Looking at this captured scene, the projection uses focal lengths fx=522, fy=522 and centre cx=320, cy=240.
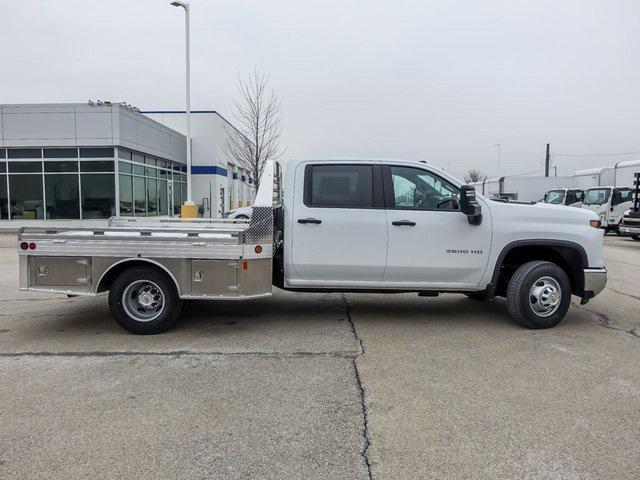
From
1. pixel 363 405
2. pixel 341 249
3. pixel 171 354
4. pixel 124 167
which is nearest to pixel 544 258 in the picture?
pixel 341 249

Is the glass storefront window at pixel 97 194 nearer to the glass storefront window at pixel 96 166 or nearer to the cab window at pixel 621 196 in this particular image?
the glass storefront window at pixel 96 166

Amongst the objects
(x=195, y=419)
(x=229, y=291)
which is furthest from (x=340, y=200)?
(x=195, y=419)

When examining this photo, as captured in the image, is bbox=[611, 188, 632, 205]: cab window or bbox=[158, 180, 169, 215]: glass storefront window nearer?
bbox=[611, 188, 632, 205]: cab window

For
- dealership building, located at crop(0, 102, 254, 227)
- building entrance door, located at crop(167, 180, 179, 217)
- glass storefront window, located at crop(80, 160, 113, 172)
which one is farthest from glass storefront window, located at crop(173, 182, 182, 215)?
glass storefront window, located at crop(80, 160, 113, 172)

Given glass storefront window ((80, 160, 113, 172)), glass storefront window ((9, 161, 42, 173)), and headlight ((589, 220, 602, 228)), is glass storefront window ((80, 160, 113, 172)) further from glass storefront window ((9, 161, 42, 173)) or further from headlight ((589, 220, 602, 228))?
headlight ((589, 220, 602, 228))

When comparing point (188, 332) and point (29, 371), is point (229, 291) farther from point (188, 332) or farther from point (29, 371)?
point (29, 371)

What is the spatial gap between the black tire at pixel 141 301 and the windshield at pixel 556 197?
2702 centimetres

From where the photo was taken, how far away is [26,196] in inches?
923

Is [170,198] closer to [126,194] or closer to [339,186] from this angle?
[126,194]

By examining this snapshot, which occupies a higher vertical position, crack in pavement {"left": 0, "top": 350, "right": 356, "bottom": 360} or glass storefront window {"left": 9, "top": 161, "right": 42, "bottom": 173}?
glass storefront window {"left": 9, "top": 161, "right": 42, "bottom": 173}

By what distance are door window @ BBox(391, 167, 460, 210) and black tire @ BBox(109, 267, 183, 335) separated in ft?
9.30

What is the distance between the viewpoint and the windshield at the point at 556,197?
2873 cm

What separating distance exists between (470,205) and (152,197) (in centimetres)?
2406

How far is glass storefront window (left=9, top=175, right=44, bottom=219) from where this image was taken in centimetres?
2330
